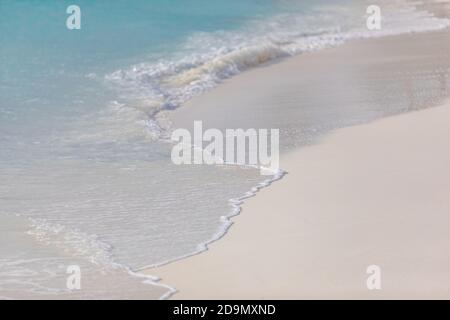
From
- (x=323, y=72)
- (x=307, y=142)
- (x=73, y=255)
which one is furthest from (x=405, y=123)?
(x=73, y=255)

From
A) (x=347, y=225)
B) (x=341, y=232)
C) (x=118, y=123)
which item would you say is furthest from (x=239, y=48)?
(x=341, y=232)

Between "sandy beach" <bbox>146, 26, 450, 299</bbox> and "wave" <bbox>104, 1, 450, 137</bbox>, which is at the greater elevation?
"wave" <bbox>104, 1, 450, 137</bbox>

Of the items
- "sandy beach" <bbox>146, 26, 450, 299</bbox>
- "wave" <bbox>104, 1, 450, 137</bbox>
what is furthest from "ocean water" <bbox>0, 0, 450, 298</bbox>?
"sandy beach" <bbox>146, 26, 450, 299</bbox>

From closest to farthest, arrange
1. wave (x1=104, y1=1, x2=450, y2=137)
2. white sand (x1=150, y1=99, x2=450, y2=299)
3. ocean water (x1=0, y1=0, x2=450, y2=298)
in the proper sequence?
white sand (x1=150, y1=99, x2=450, y2=299) < ocean water (x1=0, y1=0, x2=450, y2=298) < wave (x1=104, y1=1, x2=450, y2=137)

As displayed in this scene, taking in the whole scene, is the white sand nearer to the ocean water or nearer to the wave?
the ocean water

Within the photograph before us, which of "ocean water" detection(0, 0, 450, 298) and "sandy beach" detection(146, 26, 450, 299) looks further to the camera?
"ocean water" detection(0, 0, 450, 298)

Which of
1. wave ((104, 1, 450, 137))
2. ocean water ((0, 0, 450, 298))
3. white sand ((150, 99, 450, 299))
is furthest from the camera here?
wave ((104, 1, 450, 137))

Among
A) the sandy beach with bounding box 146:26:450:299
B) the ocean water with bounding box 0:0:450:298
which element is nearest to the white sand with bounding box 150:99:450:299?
the sandy beach with bounding box 146:26:450:299

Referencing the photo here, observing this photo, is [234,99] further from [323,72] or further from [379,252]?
[379,252]

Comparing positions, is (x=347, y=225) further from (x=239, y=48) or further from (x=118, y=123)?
(x=239, y=48)
